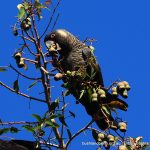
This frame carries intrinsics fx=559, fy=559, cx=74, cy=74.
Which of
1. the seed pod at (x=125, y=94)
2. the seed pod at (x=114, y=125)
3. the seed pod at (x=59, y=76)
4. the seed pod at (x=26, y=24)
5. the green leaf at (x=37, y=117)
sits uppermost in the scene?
the seed pod at (x=26, y=24)

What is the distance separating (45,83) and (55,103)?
20cm

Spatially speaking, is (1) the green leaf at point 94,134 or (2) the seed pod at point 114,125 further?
(1) the green leaf at point 94,134

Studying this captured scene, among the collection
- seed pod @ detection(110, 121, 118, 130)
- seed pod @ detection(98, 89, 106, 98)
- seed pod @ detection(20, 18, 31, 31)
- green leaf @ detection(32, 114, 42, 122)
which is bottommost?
seed pod @ detection(110, 121, 118, 130)

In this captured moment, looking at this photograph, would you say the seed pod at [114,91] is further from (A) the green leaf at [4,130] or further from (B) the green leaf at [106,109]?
(A) the green leaf at [4,130]

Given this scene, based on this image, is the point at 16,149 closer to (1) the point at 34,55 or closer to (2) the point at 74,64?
(1) the point at 34,55

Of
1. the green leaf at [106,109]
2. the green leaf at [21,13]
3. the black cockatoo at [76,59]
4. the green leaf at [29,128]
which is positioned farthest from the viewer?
the black cockatoo at [76,59]

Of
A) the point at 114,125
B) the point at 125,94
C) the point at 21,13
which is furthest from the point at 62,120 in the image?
the point at 21,13

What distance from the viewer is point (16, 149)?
446cm

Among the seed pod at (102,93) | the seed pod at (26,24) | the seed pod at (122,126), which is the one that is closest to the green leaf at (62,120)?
the seed pod at (102,93)

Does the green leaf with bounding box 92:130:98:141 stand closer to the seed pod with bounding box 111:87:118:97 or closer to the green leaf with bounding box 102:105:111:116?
the green leaf with bounding box 102:105:111:116

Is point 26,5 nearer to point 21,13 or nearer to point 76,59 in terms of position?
point 21,13

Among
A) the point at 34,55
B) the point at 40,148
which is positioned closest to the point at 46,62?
the point at 34,55

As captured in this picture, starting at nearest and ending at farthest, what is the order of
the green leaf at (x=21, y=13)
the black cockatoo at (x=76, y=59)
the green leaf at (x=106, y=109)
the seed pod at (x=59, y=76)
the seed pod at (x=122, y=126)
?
the seed pod at (x=122, y=126) < the green leaf at (x=106, y=109) < the seed pod at (x=59, y=76) < the green leaf at (x=21, y=13) < the black cockatoo at (x=76, y=59)

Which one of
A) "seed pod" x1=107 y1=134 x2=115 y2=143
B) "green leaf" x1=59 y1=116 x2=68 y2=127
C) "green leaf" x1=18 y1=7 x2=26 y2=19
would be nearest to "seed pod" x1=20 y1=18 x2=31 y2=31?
"green leaf" x1=18 y1=7 x2=26 y2=19
